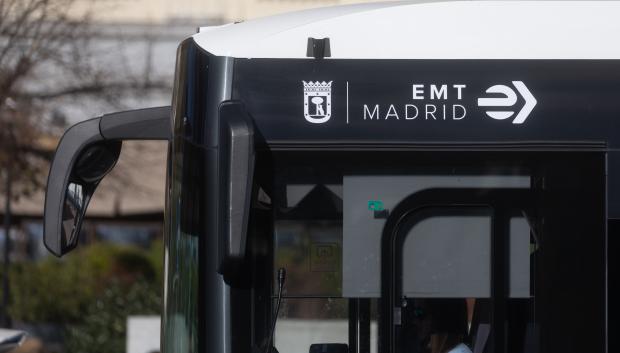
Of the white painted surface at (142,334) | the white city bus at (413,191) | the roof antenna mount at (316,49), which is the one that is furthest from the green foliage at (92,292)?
the roof antenna mount at (316,49)

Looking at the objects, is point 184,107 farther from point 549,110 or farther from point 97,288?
point 97,288

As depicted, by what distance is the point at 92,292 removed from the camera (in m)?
17.8

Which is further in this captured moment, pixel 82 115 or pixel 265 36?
pixel 82 115

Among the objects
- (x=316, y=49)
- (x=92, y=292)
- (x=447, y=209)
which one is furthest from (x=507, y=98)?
(x=92, y=292)

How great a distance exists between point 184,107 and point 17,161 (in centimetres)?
1070

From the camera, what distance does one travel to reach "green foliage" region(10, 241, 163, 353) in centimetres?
1602

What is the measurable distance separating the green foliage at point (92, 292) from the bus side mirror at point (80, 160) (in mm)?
11005

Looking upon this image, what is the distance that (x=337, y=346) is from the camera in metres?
4.47

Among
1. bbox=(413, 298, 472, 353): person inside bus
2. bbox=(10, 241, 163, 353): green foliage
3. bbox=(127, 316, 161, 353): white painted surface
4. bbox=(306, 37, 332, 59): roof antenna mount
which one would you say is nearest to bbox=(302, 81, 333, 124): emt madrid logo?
bbox=(306, 37, 332, 59): roof antenna mount

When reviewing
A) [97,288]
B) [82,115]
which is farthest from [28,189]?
[97,288]

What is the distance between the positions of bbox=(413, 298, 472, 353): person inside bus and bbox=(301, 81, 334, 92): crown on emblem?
881 mm

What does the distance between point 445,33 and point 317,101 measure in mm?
581

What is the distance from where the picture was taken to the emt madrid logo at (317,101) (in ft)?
14.4

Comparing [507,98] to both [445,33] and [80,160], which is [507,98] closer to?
[445,33]
